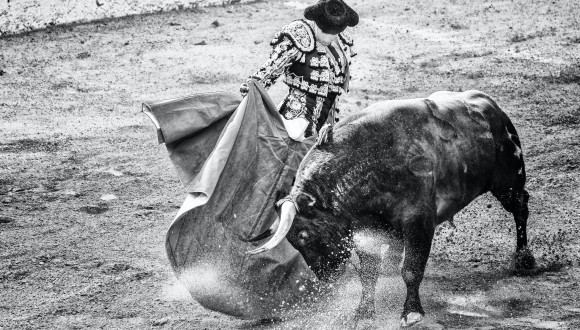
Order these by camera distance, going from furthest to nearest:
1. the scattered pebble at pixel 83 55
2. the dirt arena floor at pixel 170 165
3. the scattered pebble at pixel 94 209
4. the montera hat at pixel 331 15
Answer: the scattered pebble at pixel 83 55 → the scattered pebble at pixel 94 209 → the montera hat at pixel 331 15 → the dirt arena floor at pixel 170 165

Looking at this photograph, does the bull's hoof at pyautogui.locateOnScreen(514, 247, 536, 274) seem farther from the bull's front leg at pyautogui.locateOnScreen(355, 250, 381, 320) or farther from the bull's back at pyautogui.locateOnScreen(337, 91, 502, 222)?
the bull's front leg at pyautogui.locateOnScreen(355, 250, 381, 320)

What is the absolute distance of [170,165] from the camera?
25.2 ft

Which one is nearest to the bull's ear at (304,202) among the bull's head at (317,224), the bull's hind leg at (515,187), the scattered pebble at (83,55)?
the bull's head at (317,224)

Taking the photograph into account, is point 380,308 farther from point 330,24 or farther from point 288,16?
point 288,16

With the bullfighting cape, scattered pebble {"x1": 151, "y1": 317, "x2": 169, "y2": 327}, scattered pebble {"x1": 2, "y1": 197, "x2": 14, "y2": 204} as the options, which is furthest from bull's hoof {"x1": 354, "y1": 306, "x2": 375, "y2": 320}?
scattered pebble {"x1": 2, "y1": 197, "x2": 14, "y2": 204}

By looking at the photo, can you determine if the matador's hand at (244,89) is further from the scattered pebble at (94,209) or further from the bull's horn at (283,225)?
the scattered pebble at (94,209)

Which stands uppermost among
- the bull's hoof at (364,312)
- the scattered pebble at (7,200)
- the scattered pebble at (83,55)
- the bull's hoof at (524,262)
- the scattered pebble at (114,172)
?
the bull's hoof at (364,312)

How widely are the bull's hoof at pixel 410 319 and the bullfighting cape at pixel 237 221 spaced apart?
55 cm

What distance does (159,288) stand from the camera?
548cm

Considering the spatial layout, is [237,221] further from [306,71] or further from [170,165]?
[170,165]

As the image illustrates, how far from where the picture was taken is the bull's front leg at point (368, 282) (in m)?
4.93

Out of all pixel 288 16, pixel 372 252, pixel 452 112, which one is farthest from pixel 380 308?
pixel 288 16

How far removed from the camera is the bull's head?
4.70m

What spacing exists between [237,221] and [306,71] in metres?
1.09
